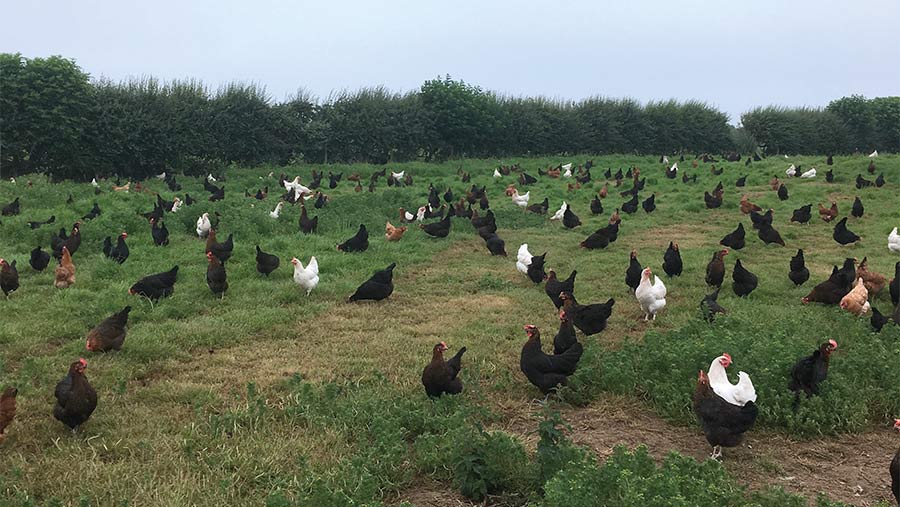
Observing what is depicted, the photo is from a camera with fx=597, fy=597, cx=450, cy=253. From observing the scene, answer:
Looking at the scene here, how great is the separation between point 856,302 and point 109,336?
9.67 meters

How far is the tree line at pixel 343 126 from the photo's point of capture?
2642 cm

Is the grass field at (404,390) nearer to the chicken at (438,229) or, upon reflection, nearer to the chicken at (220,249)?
the chicken at (220,249)

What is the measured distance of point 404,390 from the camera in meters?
6.14

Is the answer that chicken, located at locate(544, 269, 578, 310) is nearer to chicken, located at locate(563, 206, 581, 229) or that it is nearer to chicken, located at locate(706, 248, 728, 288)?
chicken, located at locate(706, 248, 728, 288)

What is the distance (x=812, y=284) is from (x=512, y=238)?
6956 mm

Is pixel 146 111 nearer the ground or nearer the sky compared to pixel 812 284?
nearer the sky

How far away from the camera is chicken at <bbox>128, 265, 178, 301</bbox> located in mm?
8945

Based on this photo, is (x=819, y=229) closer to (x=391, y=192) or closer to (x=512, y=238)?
(x=512, y=238)

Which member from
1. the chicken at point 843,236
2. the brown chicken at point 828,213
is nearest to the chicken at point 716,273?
the chicken at point 843,236

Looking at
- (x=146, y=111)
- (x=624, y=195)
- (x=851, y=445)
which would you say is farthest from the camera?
(x=146, y=111)

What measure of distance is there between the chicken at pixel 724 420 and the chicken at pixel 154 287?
25.2 ft

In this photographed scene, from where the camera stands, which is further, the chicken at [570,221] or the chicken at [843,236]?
the chicken at [570,221]

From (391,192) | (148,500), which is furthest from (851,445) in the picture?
(391,192)

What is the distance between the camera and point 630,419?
5707mm
